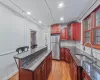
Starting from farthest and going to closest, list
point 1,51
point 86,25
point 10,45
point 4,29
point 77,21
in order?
point 77,21, point 86,25, point 10,45, point 4,29, point 1,51

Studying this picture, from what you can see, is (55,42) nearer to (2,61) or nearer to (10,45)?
(10,45)

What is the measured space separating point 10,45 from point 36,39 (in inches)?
119

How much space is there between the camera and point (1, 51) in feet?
8.15

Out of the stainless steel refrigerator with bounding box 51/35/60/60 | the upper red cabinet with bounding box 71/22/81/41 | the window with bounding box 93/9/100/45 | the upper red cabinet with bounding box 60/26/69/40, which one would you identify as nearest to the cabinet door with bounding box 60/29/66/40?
the upper red cabinet with bounding box 60/26/69/40

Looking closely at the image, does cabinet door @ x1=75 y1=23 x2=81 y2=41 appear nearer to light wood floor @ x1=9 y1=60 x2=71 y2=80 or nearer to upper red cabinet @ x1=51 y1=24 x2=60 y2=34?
upper red cabinet @ x1=51 y1=24 x2=60 y2=34

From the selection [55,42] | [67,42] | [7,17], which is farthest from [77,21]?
[7,17]

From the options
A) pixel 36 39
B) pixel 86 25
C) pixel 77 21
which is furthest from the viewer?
pixel 36 39

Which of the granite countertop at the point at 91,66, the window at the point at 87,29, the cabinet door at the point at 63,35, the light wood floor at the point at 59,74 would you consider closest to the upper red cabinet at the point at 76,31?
the cabinet door at the point at 63,35

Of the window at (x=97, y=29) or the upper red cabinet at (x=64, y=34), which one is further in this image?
the upper red cabinet at (x=64, y=34)

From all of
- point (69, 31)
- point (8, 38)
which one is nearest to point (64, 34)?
point (69, 31)

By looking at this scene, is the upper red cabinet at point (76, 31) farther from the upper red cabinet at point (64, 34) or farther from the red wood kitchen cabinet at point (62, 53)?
the red wood kitchen cabinet at point (62, 53)

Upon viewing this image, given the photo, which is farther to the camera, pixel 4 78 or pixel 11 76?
pixel 11 76

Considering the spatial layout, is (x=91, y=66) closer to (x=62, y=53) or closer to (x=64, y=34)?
(x=62, y=53)

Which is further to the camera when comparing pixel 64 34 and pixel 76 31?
pixel 64 34
